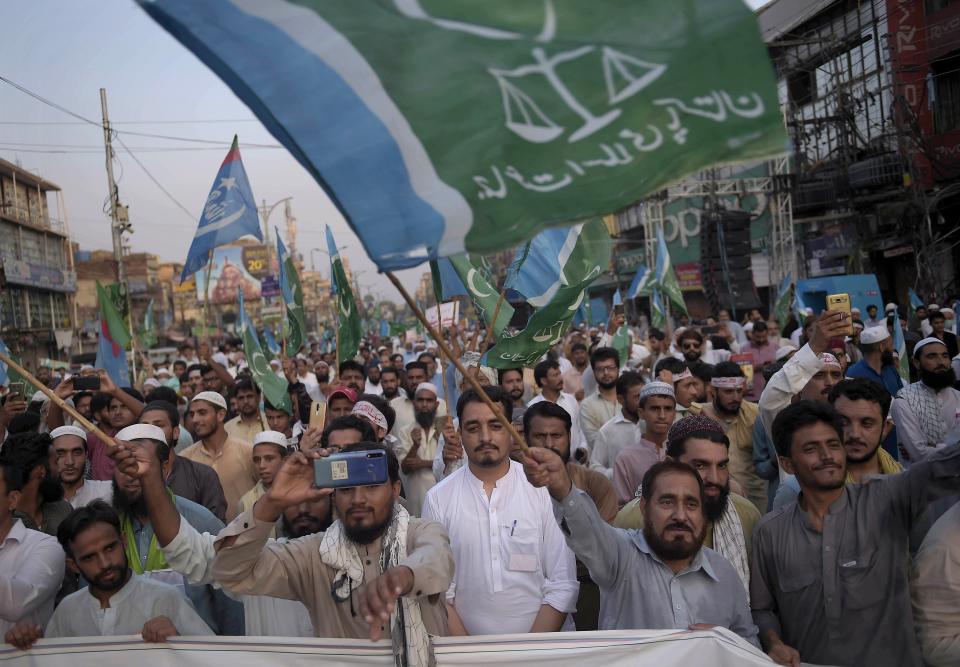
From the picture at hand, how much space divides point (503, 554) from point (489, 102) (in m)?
2.05

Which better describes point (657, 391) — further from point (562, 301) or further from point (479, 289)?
point (479, 289)

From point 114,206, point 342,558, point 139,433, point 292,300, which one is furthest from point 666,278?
point 114,206

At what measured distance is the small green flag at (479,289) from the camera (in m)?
6.38

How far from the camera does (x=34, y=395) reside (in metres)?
9.88

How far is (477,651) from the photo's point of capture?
2754 mm

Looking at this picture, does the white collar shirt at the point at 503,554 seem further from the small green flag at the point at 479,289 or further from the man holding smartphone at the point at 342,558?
the small green flag at the point at 479,289

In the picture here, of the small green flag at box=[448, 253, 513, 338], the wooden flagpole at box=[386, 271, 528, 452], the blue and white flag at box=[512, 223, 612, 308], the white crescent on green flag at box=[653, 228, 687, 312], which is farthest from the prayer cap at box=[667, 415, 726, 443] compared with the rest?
the white crescent on green flag at box=[653, 228, 687, 312]

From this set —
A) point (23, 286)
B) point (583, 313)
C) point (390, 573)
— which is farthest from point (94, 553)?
point (23, 286)

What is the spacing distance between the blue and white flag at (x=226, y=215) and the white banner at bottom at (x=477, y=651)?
252 inches

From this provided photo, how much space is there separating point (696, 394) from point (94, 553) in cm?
469

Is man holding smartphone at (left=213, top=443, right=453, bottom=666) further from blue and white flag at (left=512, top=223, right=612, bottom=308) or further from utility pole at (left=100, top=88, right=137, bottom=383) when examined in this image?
utility pole at (left=100, top=88, right=137, bottom=383)

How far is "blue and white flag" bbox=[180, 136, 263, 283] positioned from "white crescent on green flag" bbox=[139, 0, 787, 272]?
23.1 feet

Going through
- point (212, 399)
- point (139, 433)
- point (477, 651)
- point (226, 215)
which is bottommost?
point (477, 651)

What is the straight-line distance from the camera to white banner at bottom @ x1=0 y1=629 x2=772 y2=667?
2723 millimetres
